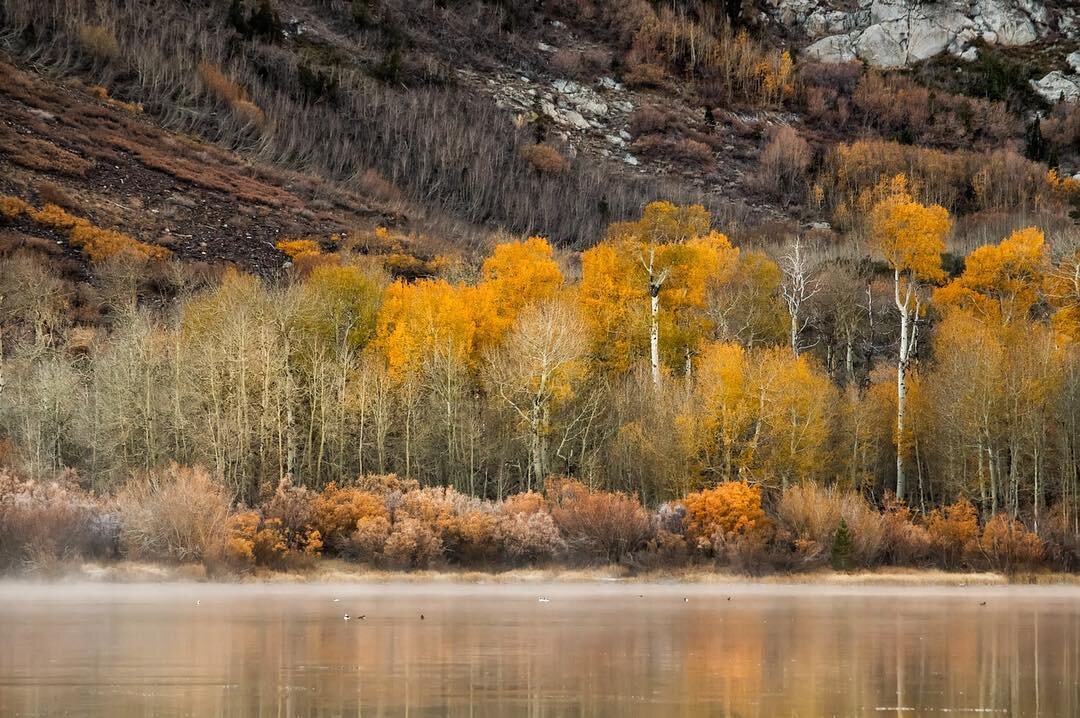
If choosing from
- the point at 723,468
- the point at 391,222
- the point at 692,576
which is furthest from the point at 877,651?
the point at 391,222

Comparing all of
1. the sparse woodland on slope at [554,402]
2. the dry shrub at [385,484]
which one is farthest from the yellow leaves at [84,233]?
the dry shrub at [385,484]

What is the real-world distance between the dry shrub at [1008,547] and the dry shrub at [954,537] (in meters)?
0.57

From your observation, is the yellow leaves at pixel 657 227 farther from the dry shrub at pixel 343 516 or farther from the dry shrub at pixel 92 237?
the dry shrub at pixel 92 237

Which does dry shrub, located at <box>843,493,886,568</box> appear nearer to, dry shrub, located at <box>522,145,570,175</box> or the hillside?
the hillside

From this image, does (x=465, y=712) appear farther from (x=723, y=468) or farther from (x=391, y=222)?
(x=391, y=222)

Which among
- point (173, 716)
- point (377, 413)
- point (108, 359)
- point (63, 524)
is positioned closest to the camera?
point (173, 716)

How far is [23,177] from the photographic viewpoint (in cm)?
11281

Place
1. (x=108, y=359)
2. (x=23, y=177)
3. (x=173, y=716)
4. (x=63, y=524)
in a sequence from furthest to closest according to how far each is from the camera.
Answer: (x=23, y=177), (x=108, y=359), (x=63, y=524), (x=173, y=716)

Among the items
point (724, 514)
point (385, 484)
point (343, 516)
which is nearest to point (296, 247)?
point (385, 484)

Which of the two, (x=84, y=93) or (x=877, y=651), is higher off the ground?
(x=84, y=93)

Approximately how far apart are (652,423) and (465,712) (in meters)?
36.8

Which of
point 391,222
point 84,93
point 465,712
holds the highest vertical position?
point 84,93

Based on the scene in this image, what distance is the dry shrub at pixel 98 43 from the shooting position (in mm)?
148375

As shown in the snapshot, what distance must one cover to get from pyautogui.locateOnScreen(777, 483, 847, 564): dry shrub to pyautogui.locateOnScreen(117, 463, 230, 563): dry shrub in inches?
787
